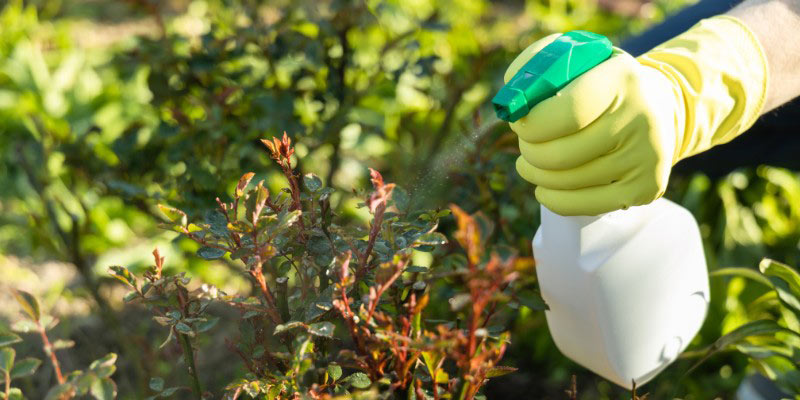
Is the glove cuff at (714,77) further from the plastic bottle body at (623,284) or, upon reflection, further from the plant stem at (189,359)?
the plant stem at (189,359)

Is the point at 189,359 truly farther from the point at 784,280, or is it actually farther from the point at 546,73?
the point at 784,280

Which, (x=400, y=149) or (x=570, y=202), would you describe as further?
(x=400, y=149)

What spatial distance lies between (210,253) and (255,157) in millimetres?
780

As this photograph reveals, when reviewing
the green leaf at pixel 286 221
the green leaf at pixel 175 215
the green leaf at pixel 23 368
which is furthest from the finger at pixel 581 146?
the green leaf at pixel 23 368

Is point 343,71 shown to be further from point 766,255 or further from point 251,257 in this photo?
point 766,255

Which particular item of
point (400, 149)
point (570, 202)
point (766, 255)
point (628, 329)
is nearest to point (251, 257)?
point (570, 202)

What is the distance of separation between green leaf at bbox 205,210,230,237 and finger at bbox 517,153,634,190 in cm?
45

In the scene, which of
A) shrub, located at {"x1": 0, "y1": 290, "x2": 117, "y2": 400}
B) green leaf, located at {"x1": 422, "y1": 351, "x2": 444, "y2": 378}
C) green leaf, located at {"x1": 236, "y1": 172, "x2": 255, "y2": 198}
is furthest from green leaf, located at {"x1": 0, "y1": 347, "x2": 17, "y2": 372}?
green leaf, located at {"x1": 422, "y1": 351, "x2": 444, "y2": 378}

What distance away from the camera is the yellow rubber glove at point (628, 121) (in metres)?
0.97

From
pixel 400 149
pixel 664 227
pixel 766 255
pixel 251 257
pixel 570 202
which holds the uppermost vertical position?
pixel 251 257

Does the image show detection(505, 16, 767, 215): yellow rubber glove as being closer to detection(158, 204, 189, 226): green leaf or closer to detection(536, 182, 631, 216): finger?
detection(536, 182, 631, 216): finger

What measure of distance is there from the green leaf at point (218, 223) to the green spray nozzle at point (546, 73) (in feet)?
1.26

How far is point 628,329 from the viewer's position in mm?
1168

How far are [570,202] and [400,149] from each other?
1.32m
